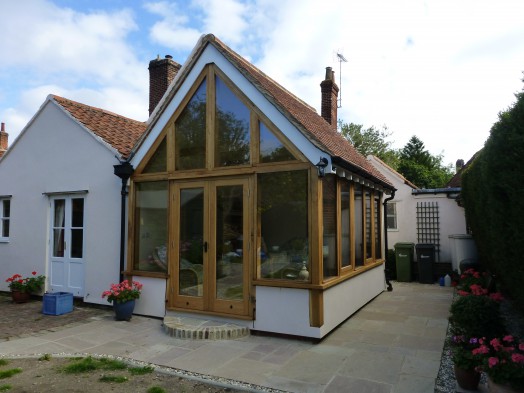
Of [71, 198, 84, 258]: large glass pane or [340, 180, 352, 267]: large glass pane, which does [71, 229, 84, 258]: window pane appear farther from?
[340, 180, 352, 267]: large glass pane

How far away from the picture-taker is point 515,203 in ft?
12.8

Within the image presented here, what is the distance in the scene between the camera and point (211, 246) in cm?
704

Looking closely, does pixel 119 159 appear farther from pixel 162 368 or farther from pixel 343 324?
pixel 343 324

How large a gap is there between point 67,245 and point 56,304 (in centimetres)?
170

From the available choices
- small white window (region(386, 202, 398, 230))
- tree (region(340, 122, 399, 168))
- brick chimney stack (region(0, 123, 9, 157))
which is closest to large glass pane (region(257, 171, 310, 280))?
small white window (region(386, 202, 398, 230))

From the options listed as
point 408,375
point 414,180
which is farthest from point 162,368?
point 414,180

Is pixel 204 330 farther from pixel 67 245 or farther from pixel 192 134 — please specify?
pixel 67 245

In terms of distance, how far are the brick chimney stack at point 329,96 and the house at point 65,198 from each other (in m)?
6.09

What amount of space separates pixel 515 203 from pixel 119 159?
24.0ft

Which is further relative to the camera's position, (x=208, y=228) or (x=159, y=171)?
(x=159, y=171)

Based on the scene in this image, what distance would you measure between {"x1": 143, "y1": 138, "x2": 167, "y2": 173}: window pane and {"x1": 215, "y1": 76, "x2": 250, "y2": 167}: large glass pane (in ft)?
4.09

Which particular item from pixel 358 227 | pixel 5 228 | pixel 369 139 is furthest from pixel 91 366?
pixel 369 139

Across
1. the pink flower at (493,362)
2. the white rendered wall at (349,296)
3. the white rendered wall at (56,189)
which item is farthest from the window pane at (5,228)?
the pink flower at (493,362)

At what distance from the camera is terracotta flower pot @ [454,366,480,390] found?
4.17 metres
